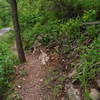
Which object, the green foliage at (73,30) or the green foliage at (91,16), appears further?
the green foliage at (73,30)

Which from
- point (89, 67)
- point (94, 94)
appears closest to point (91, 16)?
point (89, 67)

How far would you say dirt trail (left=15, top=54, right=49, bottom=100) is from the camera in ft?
12.4

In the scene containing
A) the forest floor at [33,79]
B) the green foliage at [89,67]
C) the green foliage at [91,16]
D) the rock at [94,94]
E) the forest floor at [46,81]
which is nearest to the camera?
the rock at [94,94]

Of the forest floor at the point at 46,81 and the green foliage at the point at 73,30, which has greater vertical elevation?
the green foliage at the point at 73,30

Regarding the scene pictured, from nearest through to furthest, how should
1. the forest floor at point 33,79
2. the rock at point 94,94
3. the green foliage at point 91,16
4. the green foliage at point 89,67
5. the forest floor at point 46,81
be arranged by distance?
the rock at point 94,94
the green foliage at point 89,67
the forest floor at point 46,81
the forest floor at point 33,79
the green foliage at point 91,16

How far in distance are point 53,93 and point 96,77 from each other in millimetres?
1195

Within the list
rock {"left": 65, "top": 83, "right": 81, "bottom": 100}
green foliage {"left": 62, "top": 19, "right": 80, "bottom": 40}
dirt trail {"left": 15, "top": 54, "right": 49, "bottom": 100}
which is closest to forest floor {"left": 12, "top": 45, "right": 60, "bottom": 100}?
dirt trail {"left": 15, "top": 54, "right": 49, "bottom": 100}

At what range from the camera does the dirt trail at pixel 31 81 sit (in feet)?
12.4

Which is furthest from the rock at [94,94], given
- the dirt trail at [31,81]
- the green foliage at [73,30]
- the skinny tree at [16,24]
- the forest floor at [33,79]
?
the skinny tree at [16,24]

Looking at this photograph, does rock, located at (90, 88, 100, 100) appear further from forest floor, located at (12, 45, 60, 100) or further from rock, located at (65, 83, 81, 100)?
forest floor, located at (12, 45, 60, 100)

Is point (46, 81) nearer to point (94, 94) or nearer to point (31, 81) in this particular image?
point (31, 81)

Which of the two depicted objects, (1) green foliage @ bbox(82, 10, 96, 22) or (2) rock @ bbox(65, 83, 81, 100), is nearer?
(2) rock @ bbox(65, 83, 81, 100)

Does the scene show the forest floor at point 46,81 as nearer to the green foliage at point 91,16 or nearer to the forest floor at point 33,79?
the forest floor at point 33,79

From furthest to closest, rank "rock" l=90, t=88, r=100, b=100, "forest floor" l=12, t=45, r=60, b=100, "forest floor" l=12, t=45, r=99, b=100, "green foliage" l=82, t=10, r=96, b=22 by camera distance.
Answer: "green foliage" l=82, t=10, r=96, b=22, "forest floor" l=12, t=45, r=60, b=100, "forest floor" l=12, t=45, r=99, b=100, "rock" l=90, t=88, r=100, b=100
